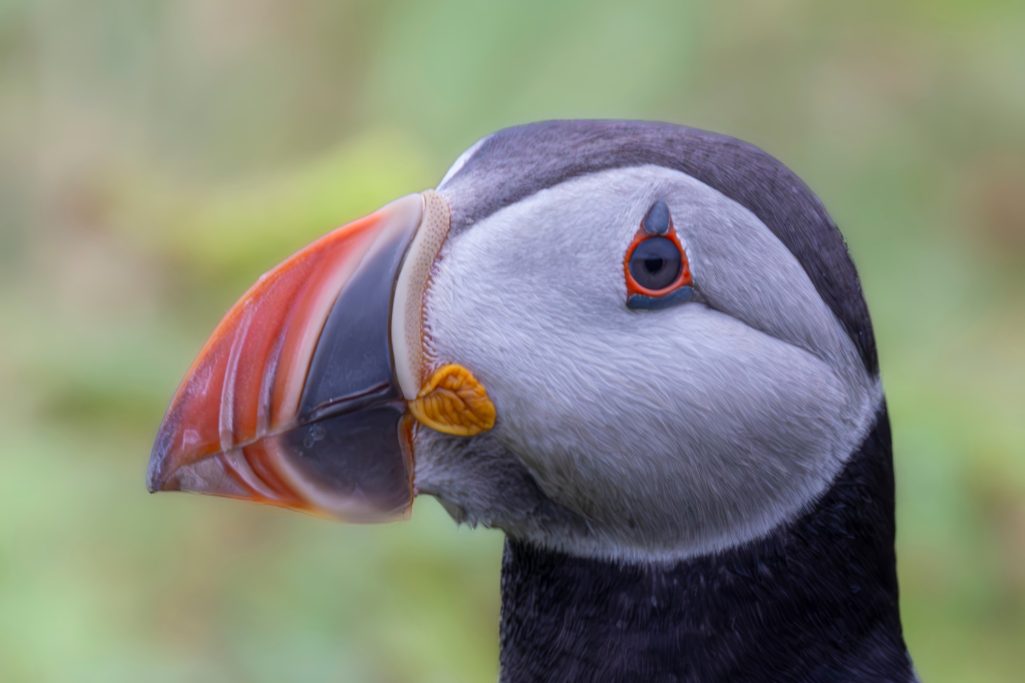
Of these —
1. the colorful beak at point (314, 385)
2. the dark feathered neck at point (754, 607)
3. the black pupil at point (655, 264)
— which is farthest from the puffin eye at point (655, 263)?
the dark feathered neck at point (754, 607)

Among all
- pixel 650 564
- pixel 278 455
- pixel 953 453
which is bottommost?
pixel 953 453

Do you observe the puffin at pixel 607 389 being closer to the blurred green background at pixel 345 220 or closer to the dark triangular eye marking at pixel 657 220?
the dark triangular eye marking at pixel 657 220

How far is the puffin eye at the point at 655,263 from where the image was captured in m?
1.90

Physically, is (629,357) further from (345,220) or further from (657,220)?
(345,220)

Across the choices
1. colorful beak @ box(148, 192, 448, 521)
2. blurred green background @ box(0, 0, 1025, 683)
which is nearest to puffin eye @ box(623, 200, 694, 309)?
colorful beak @ box(148, 192, 448, 521)

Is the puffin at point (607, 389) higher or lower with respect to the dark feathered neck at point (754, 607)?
higher

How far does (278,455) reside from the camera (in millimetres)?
1896

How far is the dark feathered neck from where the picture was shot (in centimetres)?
201

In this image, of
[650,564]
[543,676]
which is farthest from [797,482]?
[543,676]

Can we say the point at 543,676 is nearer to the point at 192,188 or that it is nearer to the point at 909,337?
the point at 909,337

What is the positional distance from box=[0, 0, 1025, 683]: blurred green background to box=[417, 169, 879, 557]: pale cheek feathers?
165cm

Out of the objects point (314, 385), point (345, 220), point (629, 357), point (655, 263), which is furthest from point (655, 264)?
point (345, 220)

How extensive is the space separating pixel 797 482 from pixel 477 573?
180 centimetres

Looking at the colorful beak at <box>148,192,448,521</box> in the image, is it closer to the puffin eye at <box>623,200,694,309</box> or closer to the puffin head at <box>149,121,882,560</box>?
the puffin head at <box>149,121,882,560</box>
